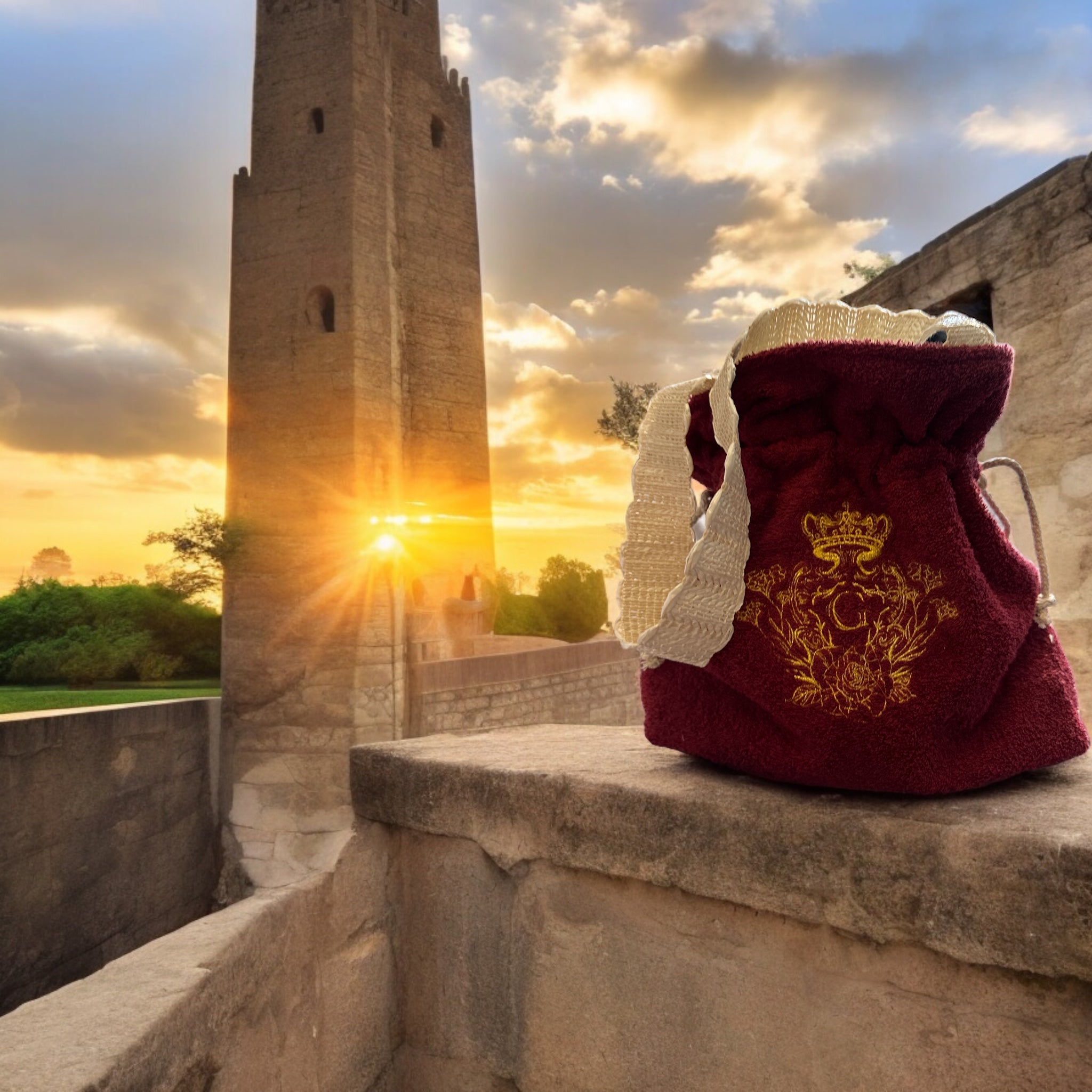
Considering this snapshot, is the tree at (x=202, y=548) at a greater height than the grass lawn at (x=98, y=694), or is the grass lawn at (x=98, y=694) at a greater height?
the tree at (x=202, y=548)

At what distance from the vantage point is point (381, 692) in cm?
1045

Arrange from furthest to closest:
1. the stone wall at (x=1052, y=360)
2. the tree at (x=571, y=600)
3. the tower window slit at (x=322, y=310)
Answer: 1. the tree at (x=571, y=600)
2. the tower window slit at (x=322, y=310)
3. the stone wall at (x=1052, y=360)

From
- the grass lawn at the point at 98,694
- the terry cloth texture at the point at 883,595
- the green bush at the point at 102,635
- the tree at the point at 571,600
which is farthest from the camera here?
the tree at the point at 571,600

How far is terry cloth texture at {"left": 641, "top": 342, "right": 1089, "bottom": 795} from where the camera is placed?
103 centimetres

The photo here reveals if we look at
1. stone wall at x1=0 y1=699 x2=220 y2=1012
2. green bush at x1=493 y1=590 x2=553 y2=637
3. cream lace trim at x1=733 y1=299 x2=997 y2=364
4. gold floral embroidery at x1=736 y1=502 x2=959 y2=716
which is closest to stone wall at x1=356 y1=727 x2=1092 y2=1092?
gold floral embroidery at x1=736 y1=502 x2=959 y2=716

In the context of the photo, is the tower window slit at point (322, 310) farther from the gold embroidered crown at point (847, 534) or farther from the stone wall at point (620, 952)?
the gold embroidered crown at point (847, 534)

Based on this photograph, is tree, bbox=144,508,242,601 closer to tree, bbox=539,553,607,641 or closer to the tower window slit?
the tower window slit

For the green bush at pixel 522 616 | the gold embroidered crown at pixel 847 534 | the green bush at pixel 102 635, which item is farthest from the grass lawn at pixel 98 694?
the gold embroidered crown at pixel 847 534

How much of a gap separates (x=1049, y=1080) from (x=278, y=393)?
11.3 meters

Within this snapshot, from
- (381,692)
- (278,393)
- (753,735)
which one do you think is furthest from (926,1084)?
(278,393)

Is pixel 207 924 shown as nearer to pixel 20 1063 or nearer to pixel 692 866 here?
pixel 20 1063

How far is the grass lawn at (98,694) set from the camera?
10.5 metres

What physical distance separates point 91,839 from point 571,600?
15283mm

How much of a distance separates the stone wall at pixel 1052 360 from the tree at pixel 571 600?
1675cm
